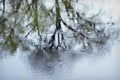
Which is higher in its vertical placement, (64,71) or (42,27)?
(42,27)

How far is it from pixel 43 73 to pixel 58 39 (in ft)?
0.88

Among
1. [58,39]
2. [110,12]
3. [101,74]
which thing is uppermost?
[110,12]

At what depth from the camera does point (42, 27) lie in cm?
154

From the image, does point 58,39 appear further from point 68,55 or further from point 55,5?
point 55,5

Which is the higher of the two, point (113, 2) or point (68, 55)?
point (113, 2)

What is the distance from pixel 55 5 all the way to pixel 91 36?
0.34m

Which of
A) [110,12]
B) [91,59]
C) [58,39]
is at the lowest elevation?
[91,59]

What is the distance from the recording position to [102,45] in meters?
1.54

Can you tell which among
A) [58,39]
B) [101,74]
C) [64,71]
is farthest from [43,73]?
[101,74]

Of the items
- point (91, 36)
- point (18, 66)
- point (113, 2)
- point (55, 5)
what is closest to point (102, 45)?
point (91, 36)

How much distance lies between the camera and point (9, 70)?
1549mm

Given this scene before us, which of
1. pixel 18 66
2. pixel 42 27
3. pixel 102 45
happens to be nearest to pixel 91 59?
pixel 102 45

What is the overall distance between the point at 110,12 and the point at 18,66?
0.76 metres

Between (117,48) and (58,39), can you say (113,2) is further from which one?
(58,39)
